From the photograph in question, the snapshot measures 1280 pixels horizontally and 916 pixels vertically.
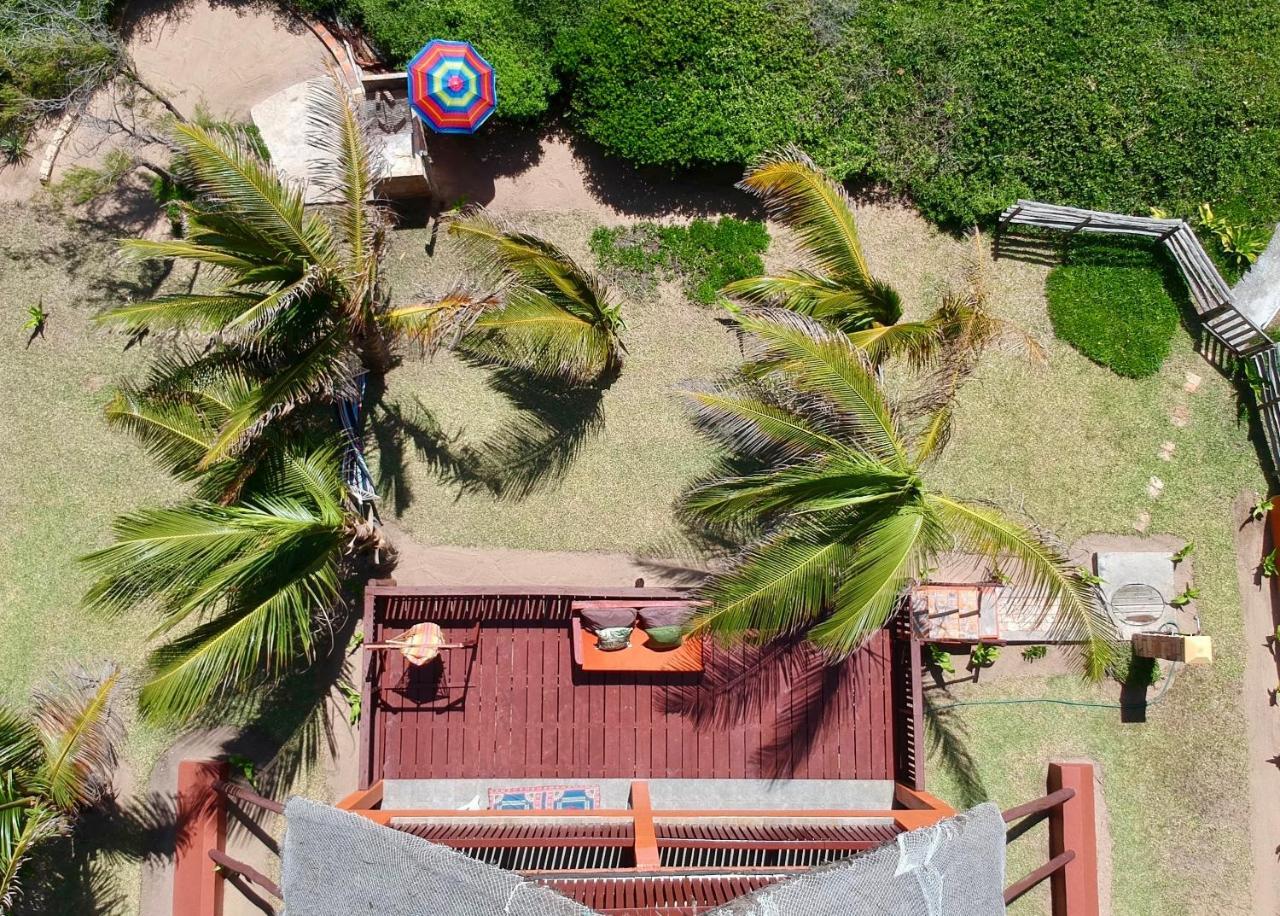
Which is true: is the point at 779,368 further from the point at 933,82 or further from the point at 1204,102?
the point at 1204,102

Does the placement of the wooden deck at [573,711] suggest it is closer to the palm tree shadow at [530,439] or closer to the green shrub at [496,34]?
the palm tree shadow at [530,439]

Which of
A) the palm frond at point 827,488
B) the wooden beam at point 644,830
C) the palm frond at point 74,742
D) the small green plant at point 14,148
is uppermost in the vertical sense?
the small green plant at point 14,148

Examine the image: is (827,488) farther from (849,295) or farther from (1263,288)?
(1263,288)

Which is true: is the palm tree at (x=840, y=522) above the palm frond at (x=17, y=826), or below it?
above

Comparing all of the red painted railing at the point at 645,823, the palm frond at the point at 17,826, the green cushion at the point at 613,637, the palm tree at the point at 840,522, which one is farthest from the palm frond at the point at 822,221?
the palm frond at the point at 17,826

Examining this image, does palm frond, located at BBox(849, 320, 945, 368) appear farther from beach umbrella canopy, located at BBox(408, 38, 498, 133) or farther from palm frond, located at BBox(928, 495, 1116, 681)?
beach umbrella canopy, located at BBox(408, 38, 498, 133)

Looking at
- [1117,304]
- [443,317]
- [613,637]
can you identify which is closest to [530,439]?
[443,317]
